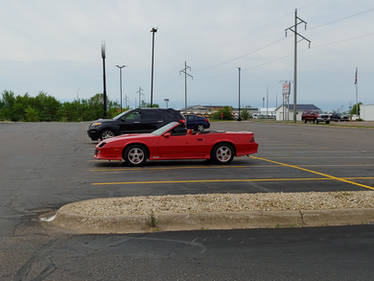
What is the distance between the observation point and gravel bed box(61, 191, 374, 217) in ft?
19.9

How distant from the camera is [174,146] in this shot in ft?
41.0

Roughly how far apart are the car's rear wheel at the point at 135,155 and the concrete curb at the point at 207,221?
6230mm

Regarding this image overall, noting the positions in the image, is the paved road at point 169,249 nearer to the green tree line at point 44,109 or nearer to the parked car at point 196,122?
the parked car at point 196,122

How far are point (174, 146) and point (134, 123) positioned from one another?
7.73 m

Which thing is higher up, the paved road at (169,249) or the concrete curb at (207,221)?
the concrete curb at (207,221)

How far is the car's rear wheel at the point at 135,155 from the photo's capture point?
40.6ft

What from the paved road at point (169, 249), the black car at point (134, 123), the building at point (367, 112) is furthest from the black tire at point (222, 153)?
the building at point (367, 112)

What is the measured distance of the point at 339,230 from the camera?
575cm

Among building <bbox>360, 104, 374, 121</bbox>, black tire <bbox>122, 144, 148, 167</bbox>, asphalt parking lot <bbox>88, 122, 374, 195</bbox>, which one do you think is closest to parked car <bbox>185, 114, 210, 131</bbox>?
asphalt parking lot <bbox>88, 122, 374, 195</bbox>

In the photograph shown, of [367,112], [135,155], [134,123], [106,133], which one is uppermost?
[367,112]

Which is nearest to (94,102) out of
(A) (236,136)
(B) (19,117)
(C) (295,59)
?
(B) (19,117)

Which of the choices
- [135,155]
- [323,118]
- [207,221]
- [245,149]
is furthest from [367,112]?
[207,221]

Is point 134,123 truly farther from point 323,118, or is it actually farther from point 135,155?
point 323,118

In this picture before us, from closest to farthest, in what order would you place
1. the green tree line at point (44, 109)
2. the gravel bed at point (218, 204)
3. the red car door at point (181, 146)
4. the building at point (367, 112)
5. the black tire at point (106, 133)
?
1. the gravel bed at point (218, 204)
2. the red car door at point (181, 146)
3. the black tire at point (106, 133)
4. the building at point (367, 112)
5. the green tree line at point (44, 109)
